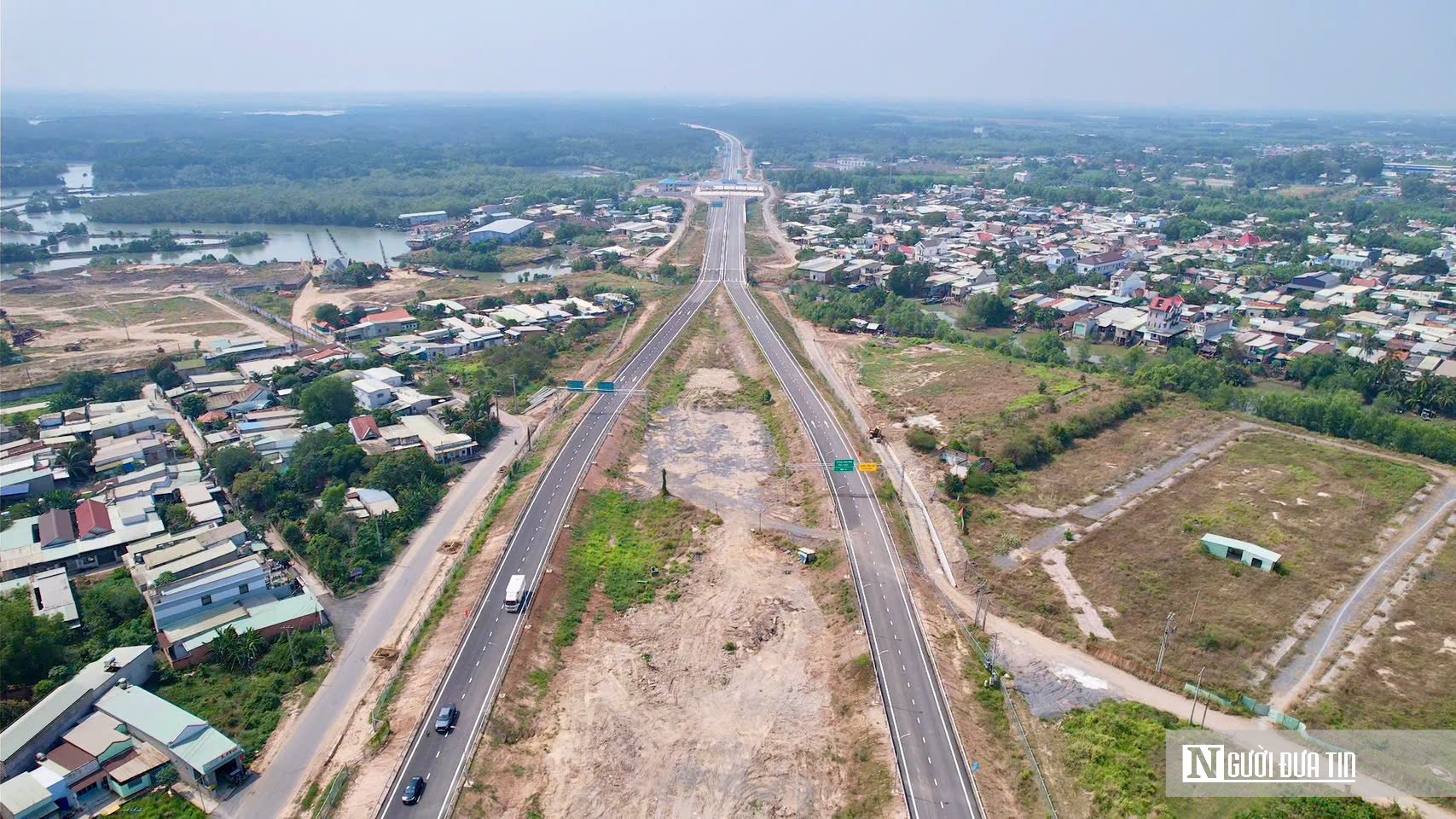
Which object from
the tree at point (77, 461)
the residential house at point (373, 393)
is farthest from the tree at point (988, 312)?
the tree at point (77, 461)

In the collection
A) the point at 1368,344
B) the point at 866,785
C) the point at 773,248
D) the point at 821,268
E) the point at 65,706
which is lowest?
the point at 866,785

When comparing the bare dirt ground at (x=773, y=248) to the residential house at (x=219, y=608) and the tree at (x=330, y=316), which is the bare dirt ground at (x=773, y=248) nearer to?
the tree at (x=330, y=316)

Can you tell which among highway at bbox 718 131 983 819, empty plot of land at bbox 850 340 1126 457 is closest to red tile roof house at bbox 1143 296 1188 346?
empty plot of land at bbox 850 340 1126 457

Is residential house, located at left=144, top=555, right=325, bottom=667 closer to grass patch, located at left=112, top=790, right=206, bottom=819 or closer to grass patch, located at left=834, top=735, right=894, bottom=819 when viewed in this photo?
grass patch, located at left=112, top=790, right=206, bottom=819

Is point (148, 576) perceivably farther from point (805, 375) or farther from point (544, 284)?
point (544, 284)

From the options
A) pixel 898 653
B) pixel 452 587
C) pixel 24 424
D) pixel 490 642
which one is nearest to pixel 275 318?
pixel 24 424

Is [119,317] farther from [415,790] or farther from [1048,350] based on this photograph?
[1048,350]

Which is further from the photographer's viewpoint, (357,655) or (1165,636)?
(357,655)

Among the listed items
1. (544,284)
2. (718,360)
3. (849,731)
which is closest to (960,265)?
(718,360)

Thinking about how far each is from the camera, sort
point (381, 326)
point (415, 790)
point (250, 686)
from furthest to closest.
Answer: point (381, 326) → point (250, 686) → point (415, 790)
